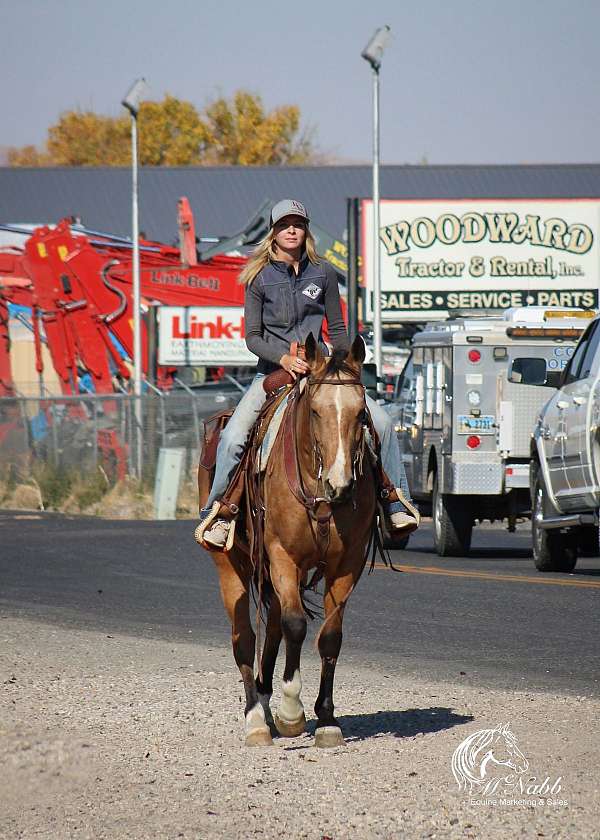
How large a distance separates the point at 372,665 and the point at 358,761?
11.3ft

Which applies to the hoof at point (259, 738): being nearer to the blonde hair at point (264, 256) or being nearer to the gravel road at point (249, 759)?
the gravel road at point (249, 759)

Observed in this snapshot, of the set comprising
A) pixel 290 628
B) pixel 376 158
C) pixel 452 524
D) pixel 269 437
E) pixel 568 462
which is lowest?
pixel 452 524

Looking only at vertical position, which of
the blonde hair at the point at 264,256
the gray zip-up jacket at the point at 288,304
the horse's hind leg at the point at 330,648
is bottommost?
the horse's hind leg at the point at 330,648

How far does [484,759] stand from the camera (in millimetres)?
7445

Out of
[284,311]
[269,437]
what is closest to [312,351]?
[269,437]

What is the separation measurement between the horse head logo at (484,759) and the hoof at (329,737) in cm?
58

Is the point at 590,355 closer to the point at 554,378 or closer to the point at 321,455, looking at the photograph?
the point at 554,378

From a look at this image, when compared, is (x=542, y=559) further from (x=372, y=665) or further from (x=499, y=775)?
(x=499, y=775)

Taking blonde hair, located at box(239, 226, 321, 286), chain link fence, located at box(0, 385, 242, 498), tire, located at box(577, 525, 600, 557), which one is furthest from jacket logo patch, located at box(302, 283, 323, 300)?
chain link fence, located at box(0, 385, 242, 498)

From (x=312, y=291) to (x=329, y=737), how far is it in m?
2.36

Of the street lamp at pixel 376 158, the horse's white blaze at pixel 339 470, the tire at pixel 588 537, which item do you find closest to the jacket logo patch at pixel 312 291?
the horse's white blaze at pixel 339 470

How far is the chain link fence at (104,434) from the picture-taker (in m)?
32.3

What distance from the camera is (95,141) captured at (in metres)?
93.5

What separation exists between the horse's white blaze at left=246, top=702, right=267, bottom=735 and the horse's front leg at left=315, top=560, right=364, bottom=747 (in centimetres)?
31
